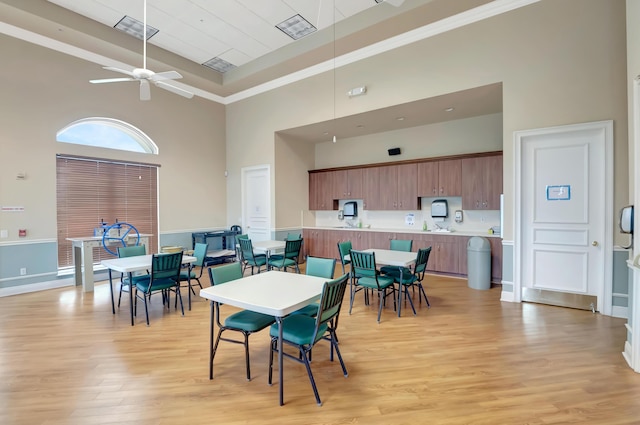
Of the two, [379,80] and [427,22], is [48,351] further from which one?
[427,22]

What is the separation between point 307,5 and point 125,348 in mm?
5542

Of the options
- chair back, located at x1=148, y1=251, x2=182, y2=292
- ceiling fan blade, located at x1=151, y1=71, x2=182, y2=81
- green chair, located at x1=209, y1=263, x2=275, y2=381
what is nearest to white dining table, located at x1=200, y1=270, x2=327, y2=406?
green chair, located at x1=209, y1=263, x2=275, y2=381

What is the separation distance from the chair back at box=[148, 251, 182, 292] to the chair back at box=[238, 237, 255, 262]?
1456mm

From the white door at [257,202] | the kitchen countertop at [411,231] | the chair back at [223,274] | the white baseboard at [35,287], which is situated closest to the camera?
the chair back at [223,274]

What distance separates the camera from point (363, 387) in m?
2.47

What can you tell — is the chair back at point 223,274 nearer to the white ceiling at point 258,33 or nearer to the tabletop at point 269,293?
the tabletop at point 269,293

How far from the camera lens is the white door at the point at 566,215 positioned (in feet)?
13.2

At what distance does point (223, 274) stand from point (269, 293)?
27.7 inches

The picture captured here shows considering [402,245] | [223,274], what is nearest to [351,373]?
[223,274]

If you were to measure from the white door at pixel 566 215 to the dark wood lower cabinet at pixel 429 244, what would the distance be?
104 cm

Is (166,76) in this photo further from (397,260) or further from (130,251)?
(397,260)

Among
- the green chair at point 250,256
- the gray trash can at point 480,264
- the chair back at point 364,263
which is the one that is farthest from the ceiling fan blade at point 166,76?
the gray trash can at point 480,264

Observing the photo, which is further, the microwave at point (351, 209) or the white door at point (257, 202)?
the microwave at point (351, 209)

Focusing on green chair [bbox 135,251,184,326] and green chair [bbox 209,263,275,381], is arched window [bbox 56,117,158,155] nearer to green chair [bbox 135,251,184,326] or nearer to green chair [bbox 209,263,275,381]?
green chair [bbox 135,251,184,326]
